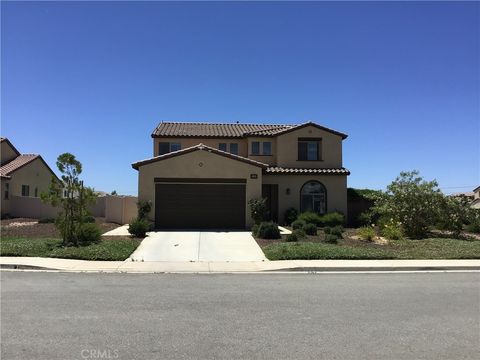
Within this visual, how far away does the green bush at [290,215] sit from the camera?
87.9 ft

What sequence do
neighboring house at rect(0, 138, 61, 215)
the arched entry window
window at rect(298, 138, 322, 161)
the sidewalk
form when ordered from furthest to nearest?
neighboring house at rect(0, 138, 61, 215), window at rect(298, 138, 322, 161), the arched entry window, the sidewalk

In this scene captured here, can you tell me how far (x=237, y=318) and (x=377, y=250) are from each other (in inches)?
412

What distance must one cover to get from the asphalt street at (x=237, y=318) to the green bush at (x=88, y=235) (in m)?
5.65

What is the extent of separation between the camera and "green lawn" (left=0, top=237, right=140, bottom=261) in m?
15.0

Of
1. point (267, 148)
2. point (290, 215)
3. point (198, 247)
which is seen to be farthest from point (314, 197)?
point (198, 247)

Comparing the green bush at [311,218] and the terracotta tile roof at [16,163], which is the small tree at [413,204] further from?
the terracotta tile roof at [16,163]

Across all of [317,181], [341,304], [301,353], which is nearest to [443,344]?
[301,353]

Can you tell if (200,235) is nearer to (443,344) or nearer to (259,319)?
(259,319)

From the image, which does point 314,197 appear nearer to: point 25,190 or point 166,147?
point 166,147

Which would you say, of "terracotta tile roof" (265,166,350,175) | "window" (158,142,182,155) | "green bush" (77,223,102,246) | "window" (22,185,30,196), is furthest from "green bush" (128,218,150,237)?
"window" (22,185,30,196)

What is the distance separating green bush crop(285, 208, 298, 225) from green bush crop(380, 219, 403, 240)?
5457 mm

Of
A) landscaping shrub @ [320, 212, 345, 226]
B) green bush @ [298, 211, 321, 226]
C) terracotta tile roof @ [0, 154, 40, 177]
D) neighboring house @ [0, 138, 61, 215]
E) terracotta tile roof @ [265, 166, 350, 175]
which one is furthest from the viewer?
terracotta tile roof @ [0, 154, 40, 177]

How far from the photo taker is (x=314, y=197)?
2830 cm

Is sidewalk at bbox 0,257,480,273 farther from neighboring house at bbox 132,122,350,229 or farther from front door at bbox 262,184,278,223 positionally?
front door at bbox 262,184,278,223
